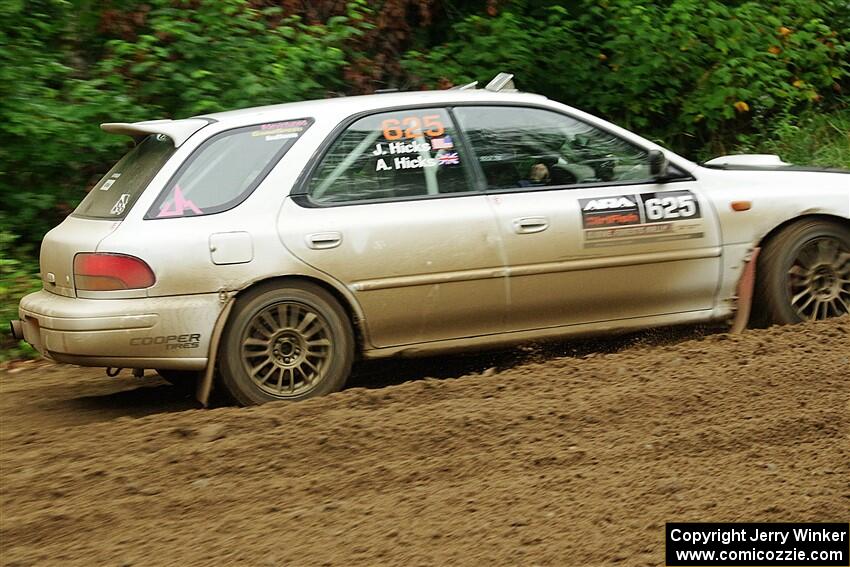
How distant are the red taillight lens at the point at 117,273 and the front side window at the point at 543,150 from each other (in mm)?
1937

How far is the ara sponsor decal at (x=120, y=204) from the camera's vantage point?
6.11 m

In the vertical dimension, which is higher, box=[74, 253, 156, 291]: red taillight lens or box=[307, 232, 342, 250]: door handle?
box=[307, 232, 342, 250]: door handle

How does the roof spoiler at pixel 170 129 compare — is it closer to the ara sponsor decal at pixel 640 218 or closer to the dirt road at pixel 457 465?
the dirt road at pixel 457 465

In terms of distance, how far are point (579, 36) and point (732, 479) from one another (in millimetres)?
7694

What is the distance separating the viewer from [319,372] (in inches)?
245

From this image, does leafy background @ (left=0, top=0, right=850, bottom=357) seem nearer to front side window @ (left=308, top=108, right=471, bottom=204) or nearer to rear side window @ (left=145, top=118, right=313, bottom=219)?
rear side window @ (left=145, top=118, right=313, bottom=219)

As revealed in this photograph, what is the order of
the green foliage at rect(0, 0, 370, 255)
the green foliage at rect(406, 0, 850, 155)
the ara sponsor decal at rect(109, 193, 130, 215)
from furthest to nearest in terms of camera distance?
1. the green foliage at rect(406, 0, 850, 155)
2. the green foliage at rect(0, 0, 370, 255)
3. the ara sponsor decal at rect(109, 193, 130, 215)

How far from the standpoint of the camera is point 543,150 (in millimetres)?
6703

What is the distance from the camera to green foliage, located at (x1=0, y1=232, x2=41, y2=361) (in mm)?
8060

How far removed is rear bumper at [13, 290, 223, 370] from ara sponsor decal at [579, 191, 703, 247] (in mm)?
2128

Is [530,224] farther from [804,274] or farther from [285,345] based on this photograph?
[804,274]

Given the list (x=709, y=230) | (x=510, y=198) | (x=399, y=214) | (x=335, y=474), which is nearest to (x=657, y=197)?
(x=709, y=230)

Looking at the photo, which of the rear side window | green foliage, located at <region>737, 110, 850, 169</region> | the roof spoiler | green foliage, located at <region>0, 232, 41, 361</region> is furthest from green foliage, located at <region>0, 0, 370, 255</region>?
green foliage, located at <region>737, 110, 850, 169</region>

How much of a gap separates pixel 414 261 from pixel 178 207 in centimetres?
125
